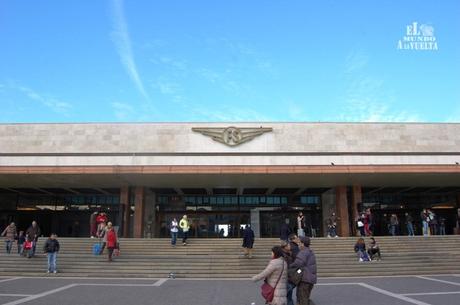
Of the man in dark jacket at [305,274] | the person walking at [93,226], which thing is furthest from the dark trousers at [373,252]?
the person walking at [93,226]

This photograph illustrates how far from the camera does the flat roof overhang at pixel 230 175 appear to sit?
78.3 feet

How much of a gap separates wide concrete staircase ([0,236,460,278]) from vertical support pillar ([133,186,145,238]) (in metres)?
5.83

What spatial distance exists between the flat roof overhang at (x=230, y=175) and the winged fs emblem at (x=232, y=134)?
2.34m

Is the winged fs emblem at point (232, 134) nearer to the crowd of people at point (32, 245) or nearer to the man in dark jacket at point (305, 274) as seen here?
the crowd of people at point (32, 245)

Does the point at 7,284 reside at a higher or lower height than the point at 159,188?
lower

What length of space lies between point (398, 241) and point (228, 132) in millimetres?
11207

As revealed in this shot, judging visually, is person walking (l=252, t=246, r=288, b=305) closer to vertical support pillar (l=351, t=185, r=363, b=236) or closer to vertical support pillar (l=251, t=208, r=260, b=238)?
vertical support pillar (l=351, t=185, r=363, b=236)

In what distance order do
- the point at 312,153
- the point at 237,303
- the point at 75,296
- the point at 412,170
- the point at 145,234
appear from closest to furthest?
the point at 237,303 → the point at 75,296 → the point at 412,170 → the point at 312,153 → the point at 145,234

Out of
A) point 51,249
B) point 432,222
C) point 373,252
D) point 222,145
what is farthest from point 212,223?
point 51,249

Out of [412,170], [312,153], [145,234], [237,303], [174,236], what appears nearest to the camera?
[237,303]

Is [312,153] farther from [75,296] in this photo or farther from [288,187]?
[75,296]

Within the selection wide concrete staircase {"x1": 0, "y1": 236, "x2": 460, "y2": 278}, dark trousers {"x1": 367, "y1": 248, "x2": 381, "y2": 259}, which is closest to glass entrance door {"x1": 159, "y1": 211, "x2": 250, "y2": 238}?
wide concrete staircase {"x1": 0, "y1": 236, "x2": 460, "y2": 278}

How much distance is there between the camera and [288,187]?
2964 centimetres

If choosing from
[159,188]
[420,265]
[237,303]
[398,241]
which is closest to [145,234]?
[159,188]
